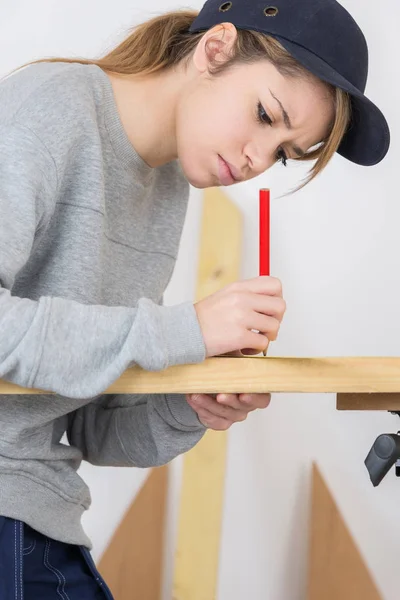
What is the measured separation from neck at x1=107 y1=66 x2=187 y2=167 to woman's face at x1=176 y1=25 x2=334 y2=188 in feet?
0.06

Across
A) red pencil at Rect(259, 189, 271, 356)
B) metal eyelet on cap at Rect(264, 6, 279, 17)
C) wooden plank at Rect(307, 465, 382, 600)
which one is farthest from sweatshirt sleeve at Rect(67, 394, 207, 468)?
wooden plank at Rect(307, 465, 382, 600)

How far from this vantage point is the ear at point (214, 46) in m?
0.98

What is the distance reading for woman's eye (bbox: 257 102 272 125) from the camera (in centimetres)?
96

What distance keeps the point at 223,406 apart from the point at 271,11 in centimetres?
46

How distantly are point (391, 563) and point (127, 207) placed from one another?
1.11 m

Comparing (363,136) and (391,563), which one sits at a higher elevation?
(363,136)

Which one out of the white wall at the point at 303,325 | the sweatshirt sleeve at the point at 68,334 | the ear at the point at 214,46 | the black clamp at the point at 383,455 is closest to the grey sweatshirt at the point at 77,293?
the sweatshirt sleeve at the point at 68,334

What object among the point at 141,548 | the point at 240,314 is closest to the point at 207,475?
the point at 141,548

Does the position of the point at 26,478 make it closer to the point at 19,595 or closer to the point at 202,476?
the point at 19,595

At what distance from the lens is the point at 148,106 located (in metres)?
1.03

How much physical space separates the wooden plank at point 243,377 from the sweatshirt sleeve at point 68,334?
0.01m

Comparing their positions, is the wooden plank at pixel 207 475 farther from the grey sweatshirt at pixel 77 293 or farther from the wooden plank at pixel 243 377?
the wooden plank at pixel 243 377

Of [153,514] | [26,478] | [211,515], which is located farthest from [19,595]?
[153,514]

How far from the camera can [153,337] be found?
768 mm
